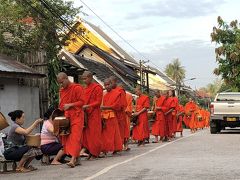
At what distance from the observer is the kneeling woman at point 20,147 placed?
9.75m

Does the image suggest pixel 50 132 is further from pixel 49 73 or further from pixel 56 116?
pixel 49 73

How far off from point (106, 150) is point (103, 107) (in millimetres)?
1029

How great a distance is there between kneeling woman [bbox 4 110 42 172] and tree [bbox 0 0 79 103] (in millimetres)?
7973

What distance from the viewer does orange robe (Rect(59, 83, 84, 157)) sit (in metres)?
10.4

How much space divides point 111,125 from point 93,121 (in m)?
1.23

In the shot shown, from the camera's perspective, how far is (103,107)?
12531mm

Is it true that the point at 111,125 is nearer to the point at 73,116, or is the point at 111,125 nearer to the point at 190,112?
the point at 73,116

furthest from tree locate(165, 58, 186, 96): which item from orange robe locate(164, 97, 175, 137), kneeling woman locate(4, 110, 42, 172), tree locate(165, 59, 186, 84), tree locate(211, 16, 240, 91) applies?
kneeling woman locate(4, 110, 42, 172)

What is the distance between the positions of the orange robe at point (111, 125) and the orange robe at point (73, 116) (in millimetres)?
2088

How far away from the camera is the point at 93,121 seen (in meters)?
11.6

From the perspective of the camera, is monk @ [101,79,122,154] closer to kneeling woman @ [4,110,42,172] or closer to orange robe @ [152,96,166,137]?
kneeling woman @ [4,110,42,172]

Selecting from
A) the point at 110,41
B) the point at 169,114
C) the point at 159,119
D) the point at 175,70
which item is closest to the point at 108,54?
the point at 110,41

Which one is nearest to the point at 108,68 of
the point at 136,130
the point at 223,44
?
the point at 223,44

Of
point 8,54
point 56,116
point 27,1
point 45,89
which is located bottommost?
point 56,116
